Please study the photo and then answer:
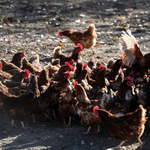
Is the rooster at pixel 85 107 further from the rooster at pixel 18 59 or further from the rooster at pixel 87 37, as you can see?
the rooster at pixel 87 37

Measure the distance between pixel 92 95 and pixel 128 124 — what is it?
1.34 m

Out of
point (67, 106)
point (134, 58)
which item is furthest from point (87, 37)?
point (67, 106)

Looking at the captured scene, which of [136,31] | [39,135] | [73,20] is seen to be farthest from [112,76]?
[73,20]

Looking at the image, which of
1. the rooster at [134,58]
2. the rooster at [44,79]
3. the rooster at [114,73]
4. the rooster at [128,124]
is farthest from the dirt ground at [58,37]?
the rooster at [134,58]

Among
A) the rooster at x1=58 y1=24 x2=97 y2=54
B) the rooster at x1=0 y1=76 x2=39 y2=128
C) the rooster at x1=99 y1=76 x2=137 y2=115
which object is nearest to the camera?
the rooster at x1=99 y1=76 x2=137 y2=115

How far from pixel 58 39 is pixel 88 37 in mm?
1704

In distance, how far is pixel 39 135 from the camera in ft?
16.1

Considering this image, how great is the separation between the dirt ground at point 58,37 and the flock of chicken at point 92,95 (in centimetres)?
29

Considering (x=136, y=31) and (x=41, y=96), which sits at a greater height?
(x=136, y=31)

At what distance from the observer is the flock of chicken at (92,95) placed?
434 cm

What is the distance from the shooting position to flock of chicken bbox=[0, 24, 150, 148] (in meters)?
4.34

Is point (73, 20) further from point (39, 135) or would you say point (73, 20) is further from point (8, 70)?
point (39, 135)

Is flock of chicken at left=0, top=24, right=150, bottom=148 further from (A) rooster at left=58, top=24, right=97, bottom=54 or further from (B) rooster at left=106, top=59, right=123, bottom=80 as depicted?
(A) rooster at left=58, top=24, right=97, bottom=54

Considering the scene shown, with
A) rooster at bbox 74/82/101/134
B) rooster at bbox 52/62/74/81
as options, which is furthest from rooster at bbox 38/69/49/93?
rooster at bbox 74/82/101/134
